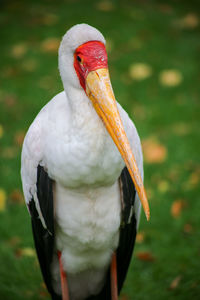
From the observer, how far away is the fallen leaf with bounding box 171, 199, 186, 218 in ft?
15.5

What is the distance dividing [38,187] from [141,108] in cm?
333

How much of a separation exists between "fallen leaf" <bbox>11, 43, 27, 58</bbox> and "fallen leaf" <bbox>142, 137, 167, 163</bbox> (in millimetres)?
2723

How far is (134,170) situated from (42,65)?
484 cm

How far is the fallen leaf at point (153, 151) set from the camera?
17.4 ft

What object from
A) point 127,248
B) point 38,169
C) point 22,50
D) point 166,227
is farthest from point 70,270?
point 22,50

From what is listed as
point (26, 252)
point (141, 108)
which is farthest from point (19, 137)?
point (26, 252)

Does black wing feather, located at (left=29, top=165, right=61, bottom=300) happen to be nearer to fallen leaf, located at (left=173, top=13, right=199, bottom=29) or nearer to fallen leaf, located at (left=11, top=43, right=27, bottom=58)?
fallen leaf, located at (left=11, top=43, right=27, bottom=58)

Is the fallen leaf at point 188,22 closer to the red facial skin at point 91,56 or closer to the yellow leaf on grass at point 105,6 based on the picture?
the yellow leaf on grass at point 105,6

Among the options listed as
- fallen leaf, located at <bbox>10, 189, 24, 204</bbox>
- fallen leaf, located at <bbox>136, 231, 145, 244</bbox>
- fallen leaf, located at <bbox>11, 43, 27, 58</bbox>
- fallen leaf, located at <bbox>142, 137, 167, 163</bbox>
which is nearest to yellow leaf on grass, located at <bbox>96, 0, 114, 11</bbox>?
fallen leaf, located at <bbox>11, 43, 27, 58</bbox>

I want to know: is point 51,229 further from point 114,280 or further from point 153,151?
point 153,151

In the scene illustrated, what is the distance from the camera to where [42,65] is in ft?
22.8

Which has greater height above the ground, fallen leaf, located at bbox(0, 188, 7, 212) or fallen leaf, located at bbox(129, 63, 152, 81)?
fallen leaf, located at bbox(129, 63, 152, 81)

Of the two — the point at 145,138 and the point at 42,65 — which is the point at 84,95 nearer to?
the point at 145,138

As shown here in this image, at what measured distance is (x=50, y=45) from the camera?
A: 287 inches
